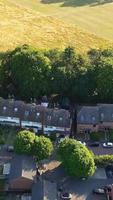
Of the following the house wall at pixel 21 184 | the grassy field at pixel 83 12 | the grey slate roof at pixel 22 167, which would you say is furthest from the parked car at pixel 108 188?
the grassy field at pixel 83 12

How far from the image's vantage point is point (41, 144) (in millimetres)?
73688

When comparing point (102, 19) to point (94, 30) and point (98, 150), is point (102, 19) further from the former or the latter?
point (98, 150)

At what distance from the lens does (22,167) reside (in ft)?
232

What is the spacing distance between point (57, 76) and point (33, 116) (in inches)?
398

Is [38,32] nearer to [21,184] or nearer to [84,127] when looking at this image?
[84,127]

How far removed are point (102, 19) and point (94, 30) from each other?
7.73 m

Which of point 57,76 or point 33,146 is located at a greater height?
point 57,76

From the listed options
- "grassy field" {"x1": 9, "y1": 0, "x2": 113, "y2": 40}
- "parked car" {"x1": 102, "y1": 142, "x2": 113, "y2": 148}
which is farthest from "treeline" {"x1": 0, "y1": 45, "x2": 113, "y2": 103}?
"grassy field" {"x1": 9, "y1": 0, "x2": 113, "y2": 40}

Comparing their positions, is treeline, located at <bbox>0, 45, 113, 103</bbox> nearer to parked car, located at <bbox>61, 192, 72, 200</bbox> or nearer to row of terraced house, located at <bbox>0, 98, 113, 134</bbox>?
row of terraced house, located at <bbox>0, 98, 113, 134</bbox>

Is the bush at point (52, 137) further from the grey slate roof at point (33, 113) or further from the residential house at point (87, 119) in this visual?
the residential house at point (87, 119)

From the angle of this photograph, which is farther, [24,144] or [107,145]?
[107,145]

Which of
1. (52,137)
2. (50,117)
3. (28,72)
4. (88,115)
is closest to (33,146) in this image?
(52,137)

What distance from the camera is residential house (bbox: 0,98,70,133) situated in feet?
271

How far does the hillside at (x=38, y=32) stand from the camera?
116188mm
